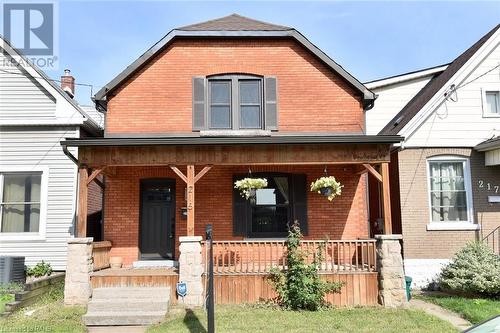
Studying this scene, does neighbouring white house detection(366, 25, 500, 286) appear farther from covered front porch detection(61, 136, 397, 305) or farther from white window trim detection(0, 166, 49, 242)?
white window trim detection(0, 166, 49, 242)

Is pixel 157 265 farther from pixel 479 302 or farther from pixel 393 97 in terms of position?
pixel 393 97

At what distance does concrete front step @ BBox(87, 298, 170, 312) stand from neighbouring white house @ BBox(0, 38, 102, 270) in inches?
136

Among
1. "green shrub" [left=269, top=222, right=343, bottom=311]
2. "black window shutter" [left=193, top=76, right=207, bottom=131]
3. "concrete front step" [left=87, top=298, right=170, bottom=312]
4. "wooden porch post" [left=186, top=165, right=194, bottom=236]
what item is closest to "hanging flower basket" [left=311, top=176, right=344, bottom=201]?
"green shrub" [left=269, top=222, right=343, bottom=311]

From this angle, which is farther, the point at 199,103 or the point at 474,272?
the point at 199,103

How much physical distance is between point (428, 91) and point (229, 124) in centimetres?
696

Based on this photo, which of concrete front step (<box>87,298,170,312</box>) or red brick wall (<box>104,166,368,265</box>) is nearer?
concrete front step (<box>87,298,170,312</box>)

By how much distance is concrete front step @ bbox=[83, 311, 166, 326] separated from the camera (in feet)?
28.2

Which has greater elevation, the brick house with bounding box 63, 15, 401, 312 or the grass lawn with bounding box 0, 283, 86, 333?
the brick house with bounding box 63, 15, 401, 312

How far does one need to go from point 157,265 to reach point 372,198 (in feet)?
24.4

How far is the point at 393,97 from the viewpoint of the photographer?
1675 cm

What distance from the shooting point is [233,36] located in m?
12.3

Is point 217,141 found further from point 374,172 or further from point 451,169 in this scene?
point 451,169

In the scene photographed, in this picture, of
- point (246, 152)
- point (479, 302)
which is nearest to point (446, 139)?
point (479, 302)

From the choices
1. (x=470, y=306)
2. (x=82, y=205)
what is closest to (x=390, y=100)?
(x=470, y=306)
